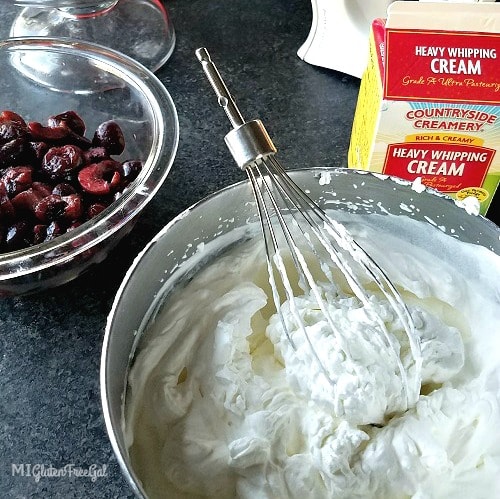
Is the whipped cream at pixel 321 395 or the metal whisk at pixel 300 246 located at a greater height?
the metal whisk at pixel 300 246

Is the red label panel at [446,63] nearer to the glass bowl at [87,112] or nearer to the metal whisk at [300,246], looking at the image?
the metal whisk at [300,246]

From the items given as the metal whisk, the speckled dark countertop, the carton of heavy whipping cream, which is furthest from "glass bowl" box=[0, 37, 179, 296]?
the carton of heavy whipping cream

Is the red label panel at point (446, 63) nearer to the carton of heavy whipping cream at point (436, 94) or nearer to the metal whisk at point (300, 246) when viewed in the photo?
the carton of heavy whipping cream at point (436, 94)

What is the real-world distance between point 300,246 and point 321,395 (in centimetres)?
23

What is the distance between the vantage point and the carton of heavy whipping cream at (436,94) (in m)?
0.82

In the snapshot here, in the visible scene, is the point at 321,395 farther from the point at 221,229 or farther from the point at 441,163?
the point at 441,163

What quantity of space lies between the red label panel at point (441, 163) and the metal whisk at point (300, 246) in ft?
0.51

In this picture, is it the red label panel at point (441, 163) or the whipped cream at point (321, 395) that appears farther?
the red label panel at point (441, 163)

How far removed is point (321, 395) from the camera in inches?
29.2

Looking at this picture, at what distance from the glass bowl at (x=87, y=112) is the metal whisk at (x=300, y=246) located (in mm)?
196

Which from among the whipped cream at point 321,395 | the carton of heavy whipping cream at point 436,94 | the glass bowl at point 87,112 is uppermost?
the carton of heavy whipping cream at point 436,94

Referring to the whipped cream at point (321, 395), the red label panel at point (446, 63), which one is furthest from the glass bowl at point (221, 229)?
the red label panel at point (446, 63)

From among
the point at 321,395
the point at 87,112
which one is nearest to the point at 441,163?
the point at 321,395

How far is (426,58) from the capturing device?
83 centimetres
